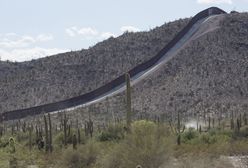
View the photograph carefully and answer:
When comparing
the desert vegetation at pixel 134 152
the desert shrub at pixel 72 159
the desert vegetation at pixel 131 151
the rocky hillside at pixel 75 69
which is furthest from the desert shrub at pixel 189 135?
the rocky hillside at pixel 75 69

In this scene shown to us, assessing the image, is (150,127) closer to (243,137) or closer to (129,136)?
(129,136)

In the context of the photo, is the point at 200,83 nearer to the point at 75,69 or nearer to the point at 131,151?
the point at 75,69

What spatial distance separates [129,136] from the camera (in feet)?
82.7

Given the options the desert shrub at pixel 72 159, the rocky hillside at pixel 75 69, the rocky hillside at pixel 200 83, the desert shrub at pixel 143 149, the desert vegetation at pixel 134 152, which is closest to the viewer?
the desert shrub at pixel 143 149

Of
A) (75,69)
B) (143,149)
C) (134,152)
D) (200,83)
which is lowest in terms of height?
(134,152)

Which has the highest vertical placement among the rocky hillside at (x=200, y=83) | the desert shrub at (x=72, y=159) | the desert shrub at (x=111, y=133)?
the rocky hillside at (x=200, y=83)

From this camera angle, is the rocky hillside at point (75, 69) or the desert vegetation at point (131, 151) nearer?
the desert vegetation at point (131, 151)

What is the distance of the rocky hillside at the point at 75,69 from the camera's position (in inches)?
3477

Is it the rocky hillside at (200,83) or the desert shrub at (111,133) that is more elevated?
the rocky hillside at (200,83)

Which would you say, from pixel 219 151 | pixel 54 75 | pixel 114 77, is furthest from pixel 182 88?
pixel 219 151

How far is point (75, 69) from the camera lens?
9975cm

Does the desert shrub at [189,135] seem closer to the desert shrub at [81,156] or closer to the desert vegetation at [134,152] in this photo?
the desert vegetation at [134,152]

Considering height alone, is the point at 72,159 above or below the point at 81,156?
below

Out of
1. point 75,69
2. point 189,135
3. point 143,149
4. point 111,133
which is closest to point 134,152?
point 143,149
